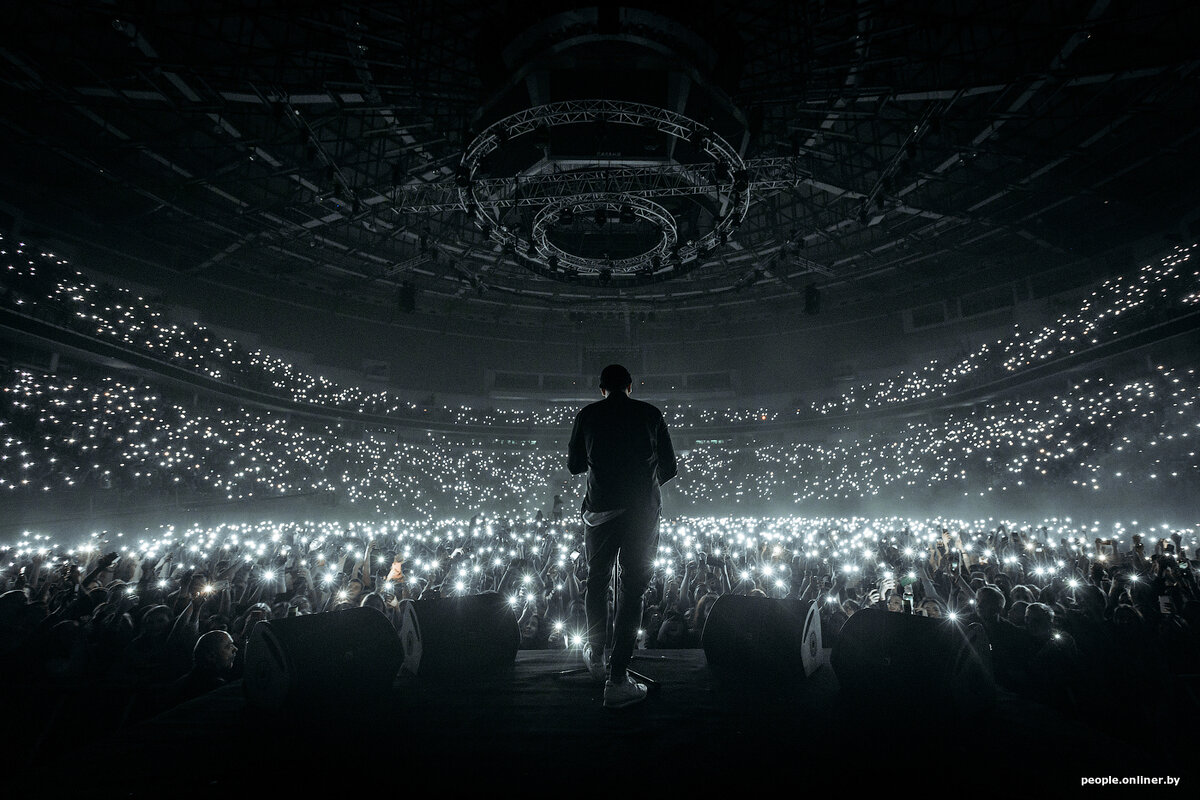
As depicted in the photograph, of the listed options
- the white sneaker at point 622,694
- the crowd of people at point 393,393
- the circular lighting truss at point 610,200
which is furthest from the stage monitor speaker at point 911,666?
the crowd of people at point 393,393

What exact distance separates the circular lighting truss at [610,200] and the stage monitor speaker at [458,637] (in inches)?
335

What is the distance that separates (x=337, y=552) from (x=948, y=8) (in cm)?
2239

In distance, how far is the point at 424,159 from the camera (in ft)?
52.6

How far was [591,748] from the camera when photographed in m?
2.23

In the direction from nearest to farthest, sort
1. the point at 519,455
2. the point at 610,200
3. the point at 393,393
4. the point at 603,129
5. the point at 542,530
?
the point at 603,129 < the point at 610,200 < the point at 542,530 < the point at 393,393 < the point at 519,455

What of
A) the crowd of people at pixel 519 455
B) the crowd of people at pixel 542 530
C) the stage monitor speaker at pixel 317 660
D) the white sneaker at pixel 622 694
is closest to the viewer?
the stage monitor speaker at pixel 317 660

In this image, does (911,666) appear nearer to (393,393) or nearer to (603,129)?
(603,129)

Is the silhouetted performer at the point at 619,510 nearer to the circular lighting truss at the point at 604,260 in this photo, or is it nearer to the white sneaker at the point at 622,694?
the white sneaker at the point at 622,694

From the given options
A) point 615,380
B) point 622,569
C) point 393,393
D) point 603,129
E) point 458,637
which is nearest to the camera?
point 622,569

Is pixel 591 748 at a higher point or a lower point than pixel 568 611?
higher

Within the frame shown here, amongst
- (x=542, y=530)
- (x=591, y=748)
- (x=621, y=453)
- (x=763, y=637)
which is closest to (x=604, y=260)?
(x=542, y=530)

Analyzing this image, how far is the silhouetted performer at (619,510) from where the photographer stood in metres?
3.01

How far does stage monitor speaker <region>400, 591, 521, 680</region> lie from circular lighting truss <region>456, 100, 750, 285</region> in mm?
8506

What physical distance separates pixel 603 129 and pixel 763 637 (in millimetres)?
9547
